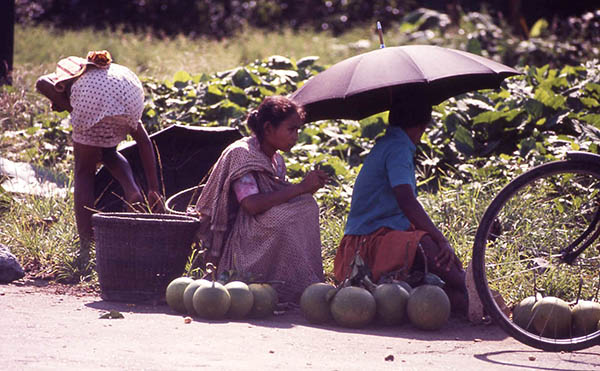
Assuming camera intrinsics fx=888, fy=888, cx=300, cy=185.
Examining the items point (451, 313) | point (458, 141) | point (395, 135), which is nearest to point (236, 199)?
point (395, 135)

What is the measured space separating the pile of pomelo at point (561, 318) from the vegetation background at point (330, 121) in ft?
4.94

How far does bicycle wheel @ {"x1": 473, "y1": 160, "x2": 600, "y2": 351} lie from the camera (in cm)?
403

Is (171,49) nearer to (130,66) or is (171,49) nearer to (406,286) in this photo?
(130,66)

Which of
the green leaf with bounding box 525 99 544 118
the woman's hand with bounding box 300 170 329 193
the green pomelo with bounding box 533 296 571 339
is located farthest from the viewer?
the green leaf with bounding box 525 99 544 118

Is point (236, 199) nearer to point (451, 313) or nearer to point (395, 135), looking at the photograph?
point (395, 135)

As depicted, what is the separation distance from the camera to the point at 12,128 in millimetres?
8555

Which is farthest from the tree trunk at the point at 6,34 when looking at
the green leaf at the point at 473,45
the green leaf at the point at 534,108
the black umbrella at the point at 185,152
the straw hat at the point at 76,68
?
the green leaf at the point at 534,108

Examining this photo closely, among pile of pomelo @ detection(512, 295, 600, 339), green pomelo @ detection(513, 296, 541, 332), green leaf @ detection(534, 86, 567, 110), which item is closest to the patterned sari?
green pomelo @ detection(513, 296, 541, 332)

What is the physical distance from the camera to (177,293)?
4.75 m

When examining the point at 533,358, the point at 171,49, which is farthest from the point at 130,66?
the point at 533,358

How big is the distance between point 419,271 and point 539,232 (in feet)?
4.53

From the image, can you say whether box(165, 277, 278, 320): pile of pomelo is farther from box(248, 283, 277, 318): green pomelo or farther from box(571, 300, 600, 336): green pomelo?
box(571, 300, 600, 336): green pomelo

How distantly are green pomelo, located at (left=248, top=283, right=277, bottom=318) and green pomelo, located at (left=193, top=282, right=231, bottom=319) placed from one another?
185mm

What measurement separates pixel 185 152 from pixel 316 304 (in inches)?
93.2
